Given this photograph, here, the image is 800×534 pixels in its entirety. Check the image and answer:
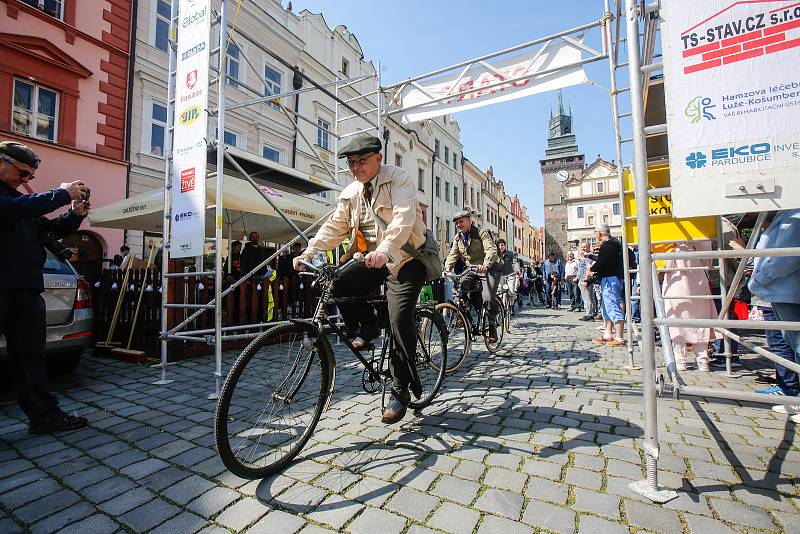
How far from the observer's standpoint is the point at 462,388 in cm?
392

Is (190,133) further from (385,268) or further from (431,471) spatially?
(431,471)

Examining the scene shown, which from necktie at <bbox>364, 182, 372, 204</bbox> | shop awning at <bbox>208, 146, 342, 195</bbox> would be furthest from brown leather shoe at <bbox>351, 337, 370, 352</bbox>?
shop awning at <bbox>208, 146, 342, 195</bbox>

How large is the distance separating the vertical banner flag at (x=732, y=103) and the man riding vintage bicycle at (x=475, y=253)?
3608 mm

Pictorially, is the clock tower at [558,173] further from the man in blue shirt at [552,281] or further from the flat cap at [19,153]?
the flat cap at [19,153]

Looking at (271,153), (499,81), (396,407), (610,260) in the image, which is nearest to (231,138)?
(271,153)

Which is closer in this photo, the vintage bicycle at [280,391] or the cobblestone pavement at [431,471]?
the cobblestone pavement at [431,471]

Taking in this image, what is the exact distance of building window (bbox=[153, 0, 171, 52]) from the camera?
12977 millimetres

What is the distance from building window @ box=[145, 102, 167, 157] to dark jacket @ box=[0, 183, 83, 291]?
447 inches

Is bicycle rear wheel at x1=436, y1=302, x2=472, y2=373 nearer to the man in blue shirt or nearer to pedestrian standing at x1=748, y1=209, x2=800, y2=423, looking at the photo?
pedestrian standing at x1=748, y1=209, x2=800, y2=423

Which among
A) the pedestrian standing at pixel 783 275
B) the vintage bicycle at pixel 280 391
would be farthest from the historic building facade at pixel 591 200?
the vintage bicycle at pixel 280 391

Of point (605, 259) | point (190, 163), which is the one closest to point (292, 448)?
point (190, 163)

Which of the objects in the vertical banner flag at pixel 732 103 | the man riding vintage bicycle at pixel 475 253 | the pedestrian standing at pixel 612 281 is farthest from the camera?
the pedestrian standing at pixel 612 281

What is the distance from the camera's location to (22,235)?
2863 millimetres

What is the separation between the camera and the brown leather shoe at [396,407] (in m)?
2.77
